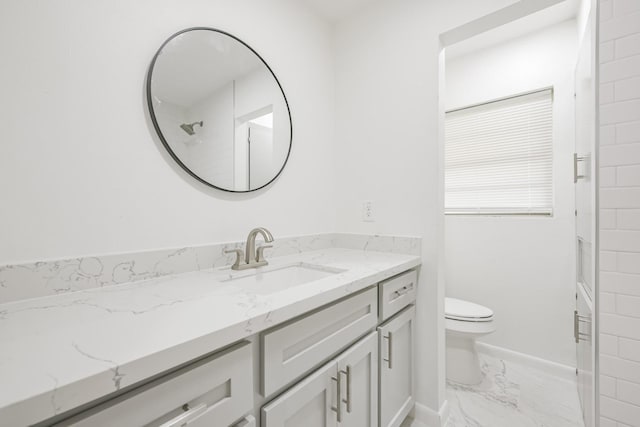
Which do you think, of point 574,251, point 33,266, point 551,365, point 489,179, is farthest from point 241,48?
point 551,365

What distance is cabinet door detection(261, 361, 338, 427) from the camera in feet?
2.52

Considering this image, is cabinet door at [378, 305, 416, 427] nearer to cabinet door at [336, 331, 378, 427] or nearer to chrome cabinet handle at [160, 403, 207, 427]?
cabinet door at [336, 331, 378, 427]

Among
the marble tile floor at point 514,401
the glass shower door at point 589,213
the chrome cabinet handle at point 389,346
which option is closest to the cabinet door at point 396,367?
the chrome cabinet handle at point 389,346

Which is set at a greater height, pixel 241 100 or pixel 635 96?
pixel 241 100

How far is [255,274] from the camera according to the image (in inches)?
48.5

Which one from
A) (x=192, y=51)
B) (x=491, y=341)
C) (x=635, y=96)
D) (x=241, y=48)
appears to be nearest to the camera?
(x=635, y=96)

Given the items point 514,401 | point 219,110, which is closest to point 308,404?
point 219,110

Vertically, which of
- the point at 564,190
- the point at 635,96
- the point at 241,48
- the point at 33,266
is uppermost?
the point at 241,48

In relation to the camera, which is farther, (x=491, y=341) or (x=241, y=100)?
(x=491, y=341)

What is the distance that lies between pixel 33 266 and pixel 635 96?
81.2 inches

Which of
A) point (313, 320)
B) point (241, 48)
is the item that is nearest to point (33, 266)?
point (313, 320)

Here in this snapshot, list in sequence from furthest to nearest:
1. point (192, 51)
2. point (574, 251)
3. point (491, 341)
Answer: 1. point (491, 341)
2. point (574, 251)
3. point (192, 51)

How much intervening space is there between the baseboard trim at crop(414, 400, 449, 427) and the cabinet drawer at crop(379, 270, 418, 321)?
58cm

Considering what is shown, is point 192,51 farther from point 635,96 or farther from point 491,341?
point 491,341
